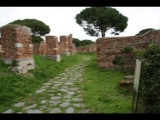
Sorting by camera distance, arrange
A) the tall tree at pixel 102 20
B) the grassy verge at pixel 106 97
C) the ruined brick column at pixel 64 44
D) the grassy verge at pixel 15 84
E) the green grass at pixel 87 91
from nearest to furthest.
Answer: the grassy verge at pixel 106 97, the green grass at pixel 87 91, the grassy verge at pixel 15 84, the ruined brick column at pixel 64 44, the tall tree at pixel 102 20

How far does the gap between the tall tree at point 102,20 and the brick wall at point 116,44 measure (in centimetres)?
2602

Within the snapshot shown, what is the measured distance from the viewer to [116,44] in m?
11.5

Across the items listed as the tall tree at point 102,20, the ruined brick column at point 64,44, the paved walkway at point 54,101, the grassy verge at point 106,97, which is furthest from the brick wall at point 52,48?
the tall tree at point 102,20

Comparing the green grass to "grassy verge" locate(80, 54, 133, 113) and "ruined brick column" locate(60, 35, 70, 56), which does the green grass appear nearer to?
"grassy verge" locate(80, 54, 133, 113)

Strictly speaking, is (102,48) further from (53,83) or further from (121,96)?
(121,96)

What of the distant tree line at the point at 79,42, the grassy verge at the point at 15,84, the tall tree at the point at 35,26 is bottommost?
the grassy verge at the point at 15,84

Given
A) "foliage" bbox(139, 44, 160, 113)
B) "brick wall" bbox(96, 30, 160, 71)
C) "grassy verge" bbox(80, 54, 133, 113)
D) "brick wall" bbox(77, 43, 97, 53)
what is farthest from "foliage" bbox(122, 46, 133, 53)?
"brick wall" bbox(77, 43, 97, 53)

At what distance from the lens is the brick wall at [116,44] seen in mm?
11211

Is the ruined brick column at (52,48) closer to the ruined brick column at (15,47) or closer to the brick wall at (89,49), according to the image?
the ruined brick column at (15,47)

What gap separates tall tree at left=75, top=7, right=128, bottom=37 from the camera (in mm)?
37156

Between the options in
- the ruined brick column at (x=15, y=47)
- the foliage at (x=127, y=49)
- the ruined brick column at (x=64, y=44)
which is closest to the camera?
the ruined brick column at (x=15, y=47)

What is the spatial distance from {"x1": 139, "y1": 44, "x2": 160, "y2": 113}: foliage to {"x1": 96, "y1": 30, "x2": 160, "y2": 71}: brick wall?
6.02 meters

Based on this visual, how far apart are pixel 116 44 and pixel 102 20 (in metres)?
26.5

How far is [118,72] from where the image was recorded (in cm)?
1055
